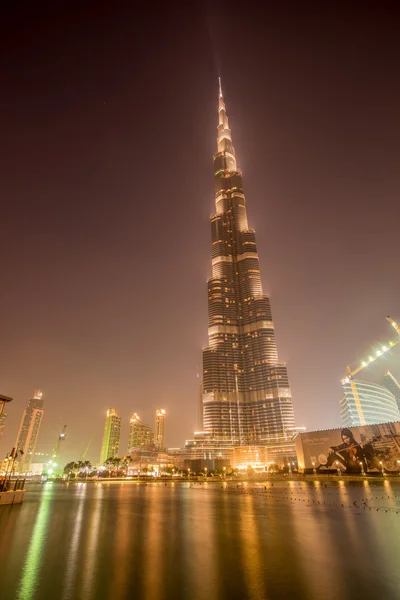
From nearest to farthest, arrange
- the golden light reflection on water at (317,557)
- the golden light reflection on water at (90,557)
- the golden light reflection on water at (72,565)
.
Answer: the golden light reflection on water at (317,557), the golden light reflection on water at (72,565), the golden light reflection on water at (90,557)

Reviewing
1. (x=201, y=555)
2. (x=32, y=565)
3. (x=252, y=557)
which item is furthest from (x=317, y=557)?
(x=32, y=565)

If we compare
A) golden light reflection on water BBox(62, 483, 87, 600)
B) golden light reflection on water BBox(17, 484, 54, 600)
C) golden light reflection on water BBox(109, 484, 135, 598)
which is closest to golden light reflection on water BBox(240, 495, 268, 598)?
golden light reflection on water BBox(109, 484, 135, 598)

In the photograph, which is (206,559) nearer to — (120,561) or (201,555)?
(201,555)

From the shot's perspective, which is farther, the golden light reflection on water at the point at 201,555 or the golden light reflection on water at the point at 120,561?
the golden light reflection on water at the point at 201,555

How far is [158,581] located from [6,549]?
12783 millimetres

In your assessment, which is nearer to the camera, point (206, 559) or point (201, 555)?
point (206, 559)

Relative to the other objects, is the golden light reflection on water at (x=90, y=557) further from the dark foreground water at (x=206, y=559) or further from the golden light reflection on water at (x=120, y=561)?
the golden light reflection on water at (x=120, y=561)

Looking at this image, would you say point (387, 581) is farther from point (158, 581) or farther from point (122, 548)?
point (122, 548)

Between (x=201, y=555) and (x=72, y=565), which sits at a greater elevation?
(x=201, y=555)

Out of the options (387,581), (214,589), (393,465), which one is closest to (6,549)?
(214,589)

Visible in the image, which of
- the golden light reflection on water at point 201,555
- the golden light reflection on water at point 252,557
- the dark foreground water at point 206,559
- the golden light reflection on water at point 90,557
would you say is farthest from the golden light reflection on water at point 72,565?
the golden light reflection on water at point 252,557

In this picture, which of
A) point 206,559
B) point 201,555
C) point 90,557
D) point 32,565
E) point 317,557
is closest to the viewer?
point 32,565

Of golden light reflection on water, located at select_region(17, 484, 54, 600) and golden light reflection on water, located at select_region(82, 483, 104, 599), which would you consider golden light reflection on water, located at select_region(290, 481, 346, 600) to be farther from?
golden light reflection on water, located at select_region(17, 484, 54, 600)

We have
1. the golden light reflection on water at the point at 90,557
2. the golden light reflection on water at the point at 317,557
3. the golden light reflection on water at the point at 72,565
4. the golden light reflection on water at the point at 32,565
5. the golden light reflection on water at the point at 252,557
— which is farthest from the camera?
the golden light reflection on water at the point at 90,557
